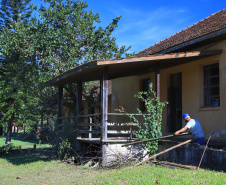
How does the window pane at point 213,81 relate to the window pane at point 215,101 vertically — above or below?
above

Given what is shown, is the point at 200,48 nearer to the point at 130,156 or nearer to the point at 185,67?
the point at 185,67

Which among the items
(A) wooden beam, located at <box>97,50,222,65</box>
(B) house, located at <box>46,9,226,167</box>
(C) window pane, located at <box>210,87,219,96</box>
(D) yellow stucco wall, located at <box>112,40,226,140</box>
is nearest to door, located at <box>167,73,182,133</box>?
(B) house, located at <box>46,9,226,167</box>

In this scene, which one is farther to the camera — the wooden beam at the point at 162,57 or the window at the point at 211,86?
the window at the point at 211,86

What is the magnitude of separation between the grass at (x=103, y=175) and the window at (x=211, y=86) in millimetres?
3499

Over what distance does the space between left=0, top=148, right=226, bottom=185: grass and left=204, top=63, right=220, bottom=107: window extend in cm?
350

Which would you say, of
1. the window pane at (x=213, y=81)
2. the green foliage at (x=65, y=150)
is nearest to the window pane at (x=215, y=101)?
the window pane at (x=213, y=81)

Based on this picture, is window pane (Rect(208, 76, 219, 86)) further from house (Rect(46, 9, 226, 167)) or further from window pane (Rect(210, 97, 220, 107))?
window pane (Rect(210, 97, 220, 107))

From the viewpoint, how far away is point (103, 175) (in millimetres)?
7621

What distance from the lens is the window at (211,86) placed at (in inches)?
391

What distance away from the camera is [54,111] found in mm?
19078

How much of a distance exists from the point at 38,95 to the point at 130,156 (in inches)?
419

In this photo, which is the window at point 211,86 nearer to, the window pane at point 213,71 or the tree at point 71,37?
the window pane at point 213,71

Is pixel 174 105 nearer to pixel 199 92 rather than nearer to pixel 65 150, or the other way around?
pixel 199 92

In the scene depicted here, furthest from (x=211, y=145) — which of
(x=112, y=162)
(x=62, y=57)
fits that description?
(x=62, y=57)
